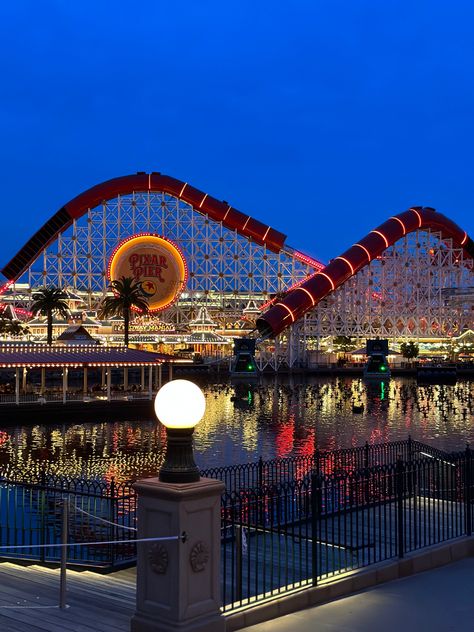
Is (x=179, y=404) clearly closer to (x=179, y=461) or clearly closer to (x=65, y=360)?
(x=179, y=461)

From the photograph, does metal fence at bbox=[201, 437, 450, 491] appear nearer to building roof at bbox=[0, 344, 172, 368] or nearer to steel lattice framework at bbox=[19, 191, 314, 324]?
building roof at bbox=[0, 344, 172, 368]

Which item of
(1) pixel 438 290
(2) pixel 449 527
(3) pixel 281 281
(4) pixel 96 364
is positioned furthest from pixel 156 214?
(2) pixel 449 527

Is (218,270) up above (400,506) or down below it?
above

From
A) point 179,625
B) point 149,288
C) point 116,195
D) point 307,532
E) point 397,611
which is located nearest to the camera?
point 179,625

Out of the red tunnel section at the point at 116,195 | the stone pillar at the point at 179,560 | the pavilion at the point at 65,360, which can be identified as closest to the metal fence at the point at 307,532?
the stone pillar at the point at 179,560

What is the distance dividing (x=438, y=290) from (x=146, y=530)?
310ft

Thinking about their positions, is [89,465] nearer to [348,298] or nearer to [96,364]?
[96,364]

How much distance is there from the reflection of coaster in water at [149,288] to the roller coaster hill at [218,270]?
0.61 ft

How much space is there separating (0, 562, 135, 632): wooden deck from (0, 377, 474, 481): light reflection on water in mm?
15352

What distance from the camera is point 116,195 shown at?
89062mm

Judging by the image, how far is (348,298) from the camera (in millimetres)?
92750

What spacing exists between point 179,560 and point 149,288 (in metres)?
85.1

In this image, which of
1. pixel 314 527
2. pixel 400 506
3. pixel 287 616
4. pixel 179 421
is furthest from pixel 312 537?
pixel 179 421

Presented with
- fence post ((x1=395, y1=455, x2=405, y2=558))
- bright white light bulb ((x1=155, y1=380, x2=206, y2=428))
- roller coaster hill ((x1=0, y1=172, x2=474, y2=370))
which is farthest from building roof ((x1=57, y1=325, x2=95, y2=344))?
bright white light bulb ((x1=155, y1=380, x2=206, y2=428))
